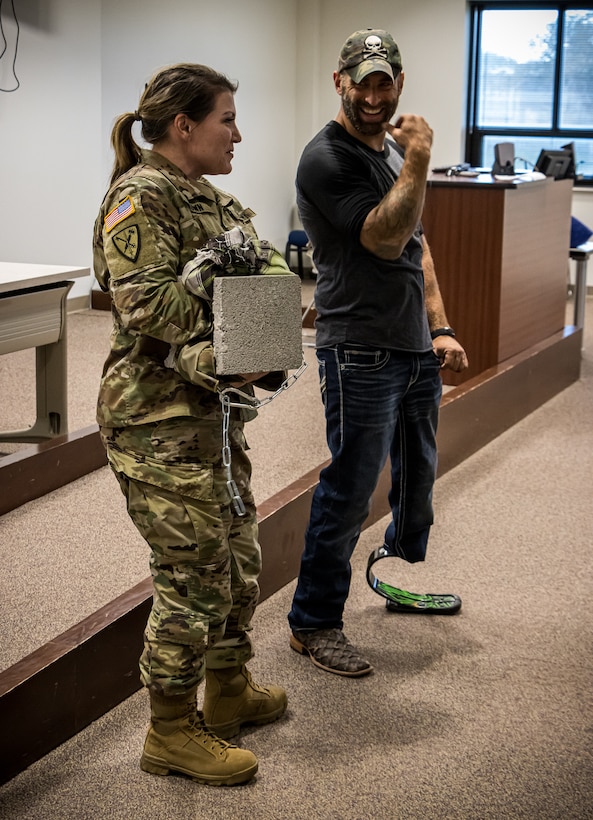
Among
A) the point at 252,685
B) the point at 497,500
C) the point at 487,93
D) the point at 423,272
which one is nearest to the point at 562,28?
the point at 487,93

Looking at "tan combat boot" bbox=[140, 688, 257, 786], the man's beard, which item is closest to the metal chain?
"tan combat boot" bbox=[140, 688, 257, 786]

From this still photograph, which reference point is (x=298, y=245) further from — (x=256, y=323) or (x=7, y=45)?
(x=256, y=323)

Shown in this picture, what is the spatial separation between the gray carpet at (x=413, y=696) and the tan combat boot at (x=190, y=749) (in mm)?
31

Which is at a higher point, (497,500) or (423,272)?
(423,272)

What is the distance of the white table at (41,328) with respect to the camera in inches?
148

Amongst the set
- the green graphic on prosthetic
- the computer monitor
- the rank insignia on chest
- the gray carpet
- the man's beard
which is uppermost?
the computer monitor

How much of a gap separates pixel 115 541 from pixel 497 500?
1.38 meters

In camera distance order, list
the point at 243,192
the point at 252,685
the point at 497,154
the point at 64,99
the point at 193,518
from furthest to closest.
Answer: the point at 243,192, the point at 64,99, the point at 497,154, the point at 252,685, the point at 193,518

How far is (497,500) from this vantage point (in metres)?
3.66

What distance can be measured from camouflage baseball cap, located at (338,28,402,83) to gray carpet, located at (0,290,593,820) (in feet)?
4.47

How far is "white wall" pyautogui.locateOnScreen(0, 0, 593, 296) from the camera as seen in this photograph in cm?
650

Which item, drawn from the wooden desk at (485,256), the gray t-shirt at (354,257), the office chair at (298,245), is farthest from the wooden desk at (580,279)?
the gray t-shirt at (354,257)

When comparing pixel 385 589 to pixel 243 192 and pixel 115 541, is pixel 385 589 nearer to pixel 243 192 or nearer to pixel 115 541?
pixel 115 541

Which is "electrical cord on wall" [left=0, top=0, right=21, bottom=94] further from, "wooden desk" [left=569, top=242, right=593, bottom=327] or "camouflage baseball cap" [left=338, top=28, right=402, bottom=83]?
"camouflage baseball cap" [left=338, top=28, right=402, bottom=83]
